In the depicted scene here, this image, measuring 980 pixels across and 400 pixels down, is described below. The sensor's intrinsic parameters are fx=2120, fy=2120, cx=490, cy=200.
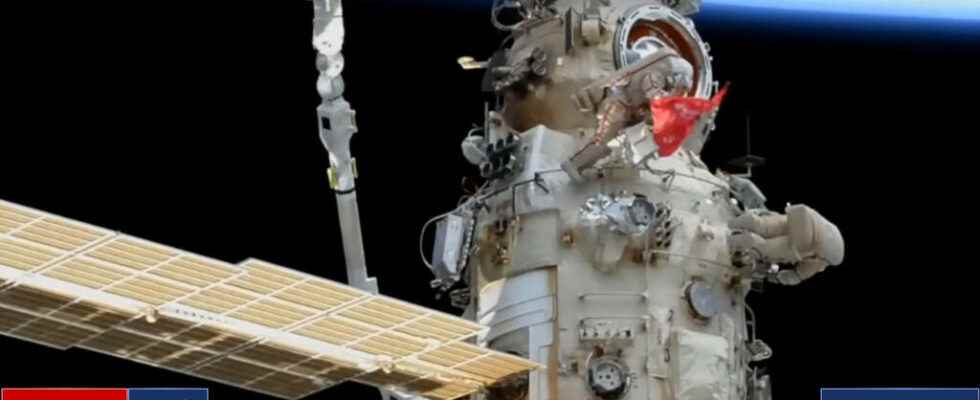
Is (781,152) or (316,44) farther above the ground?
(781,152)

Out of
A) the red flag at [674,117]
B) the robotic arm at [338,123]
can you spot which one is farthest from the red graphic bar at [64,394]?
the red flag at [674,117]

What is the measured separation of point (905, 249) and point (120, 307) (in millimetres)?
20381

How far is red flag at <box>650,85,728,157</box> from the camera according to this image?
27219 mm

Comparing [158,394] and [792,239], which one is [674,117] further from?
[158,394]

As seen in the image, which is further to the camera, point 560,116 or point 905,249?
point 905,249

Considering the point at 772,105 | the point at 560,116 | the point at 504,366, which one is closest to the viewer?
the point at 504,366

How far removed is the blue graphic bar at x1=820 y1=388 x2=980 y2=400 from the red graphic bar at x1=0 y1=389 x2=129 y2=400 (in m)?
10.7

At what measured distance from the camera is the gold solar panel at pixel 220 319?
2369 cm

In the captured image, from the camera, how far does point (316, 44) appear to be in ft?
90.1

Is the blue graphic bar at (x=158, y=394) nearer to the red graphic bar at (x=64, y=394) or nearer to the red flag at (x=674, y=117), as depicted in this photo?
the red graphic bar at (x=64, y=394)

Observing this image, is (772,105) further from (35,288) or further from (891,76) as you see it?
(35,288)

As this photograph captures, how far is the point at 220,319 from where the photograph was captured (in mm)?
25031

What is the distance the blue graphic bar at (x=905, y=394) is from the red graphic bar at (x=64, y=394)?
10727 millimetres

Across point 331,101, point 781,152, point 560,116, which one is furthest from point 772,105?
point 331,101
